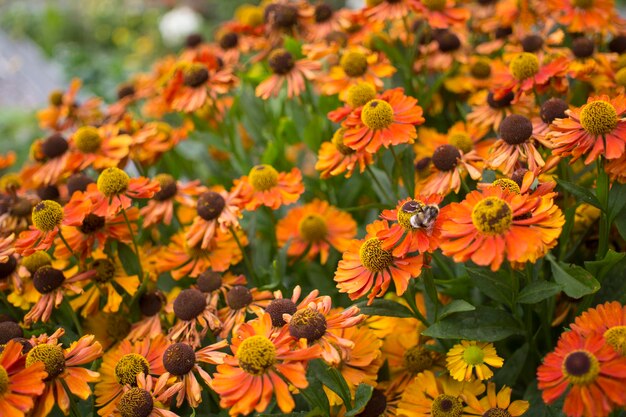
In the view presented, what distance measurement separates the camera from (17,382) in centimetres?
108

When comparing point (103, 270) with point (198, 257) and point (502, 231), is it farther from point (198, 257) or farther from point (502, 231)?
point (502, 231)

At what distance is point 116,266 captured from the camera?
60.7 inches

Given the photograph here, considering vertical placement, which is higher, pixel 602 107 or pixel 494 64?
pixel 602 107

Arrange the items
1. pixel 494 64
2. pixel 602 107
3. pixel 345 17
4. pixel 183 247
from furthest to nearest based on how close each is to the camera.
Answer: pixel 345 17 → pixel 494 64 → pixel 183 247 → pixel 602 107

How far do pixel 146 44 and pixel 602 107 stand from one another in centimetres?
685

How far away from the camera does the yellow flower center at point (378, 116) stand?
1.38m

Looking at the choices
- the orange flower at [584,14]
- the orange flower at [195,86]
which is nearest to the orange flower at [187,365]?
the orange flower at [195,86]

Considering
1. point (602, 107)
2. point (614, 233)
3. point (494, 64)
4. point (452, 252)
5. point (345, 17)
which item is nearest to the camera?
point (452, 252)

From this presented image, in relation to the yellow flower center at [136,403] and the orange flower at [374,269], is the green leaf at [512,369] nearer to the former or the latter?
the orange flower at [374,269]

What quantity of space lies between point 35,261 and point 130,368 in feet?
1.27

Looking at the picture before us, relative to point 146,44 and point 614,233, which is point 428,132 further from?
point 146,44

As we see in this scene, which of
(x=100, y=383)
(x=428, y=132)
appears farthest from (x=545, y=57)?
(x=100, y=383)

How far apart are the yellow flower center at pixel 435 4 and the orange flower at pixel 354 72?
212mm

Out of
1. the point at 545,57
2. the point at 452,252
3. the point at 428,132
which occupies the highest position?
the point at 452,252
